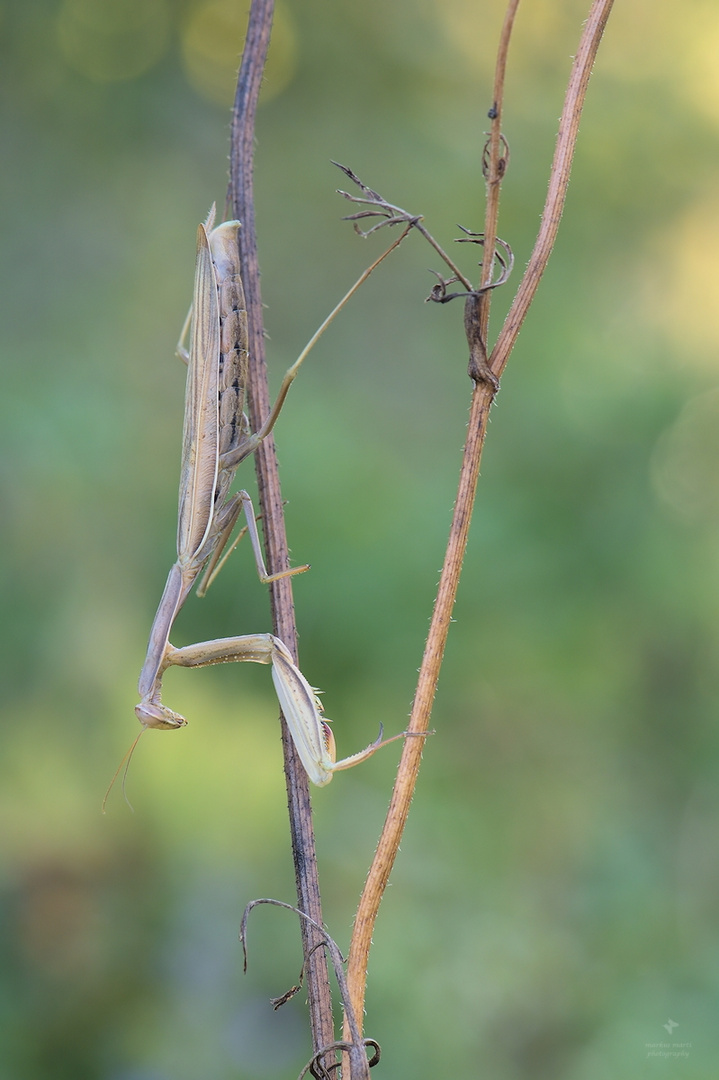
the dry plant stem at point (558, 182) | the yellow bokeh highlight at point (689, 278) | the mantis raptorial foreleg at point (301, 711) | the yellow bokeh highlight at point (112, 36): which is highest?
the yellow bokeh highlight at point (112, 36)

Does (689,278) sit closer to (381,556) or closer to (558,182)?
(381,556)

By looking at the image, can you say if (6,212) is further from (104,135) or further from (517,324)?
(517,324)

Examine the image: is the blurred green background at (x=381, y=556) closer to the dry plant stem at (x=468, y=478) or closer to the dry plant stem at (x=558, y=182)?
the dry plant stem at (x=468, y=478)

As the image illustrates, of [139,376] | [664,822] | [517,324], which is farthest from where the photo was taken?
[139,376]

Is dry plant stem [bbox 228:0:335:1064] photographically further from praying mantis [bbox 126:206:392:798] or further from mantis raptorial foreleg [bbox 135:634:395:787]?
praying mantis [bbox 126:206:392:798]

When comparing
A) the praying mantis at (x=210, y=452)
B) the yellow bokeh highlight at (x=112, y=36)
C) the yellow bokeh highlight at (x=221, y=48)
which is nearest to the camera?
the praying mantis at (x=210, y=452)

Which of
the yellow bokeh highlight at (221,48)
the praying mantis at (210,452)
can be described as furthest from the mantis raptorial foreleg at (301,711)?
the yellow bokeh highlight at (221,48)

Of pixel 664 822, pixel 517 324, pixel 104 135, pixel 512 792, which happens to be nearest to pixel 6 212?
pixel 104 135
